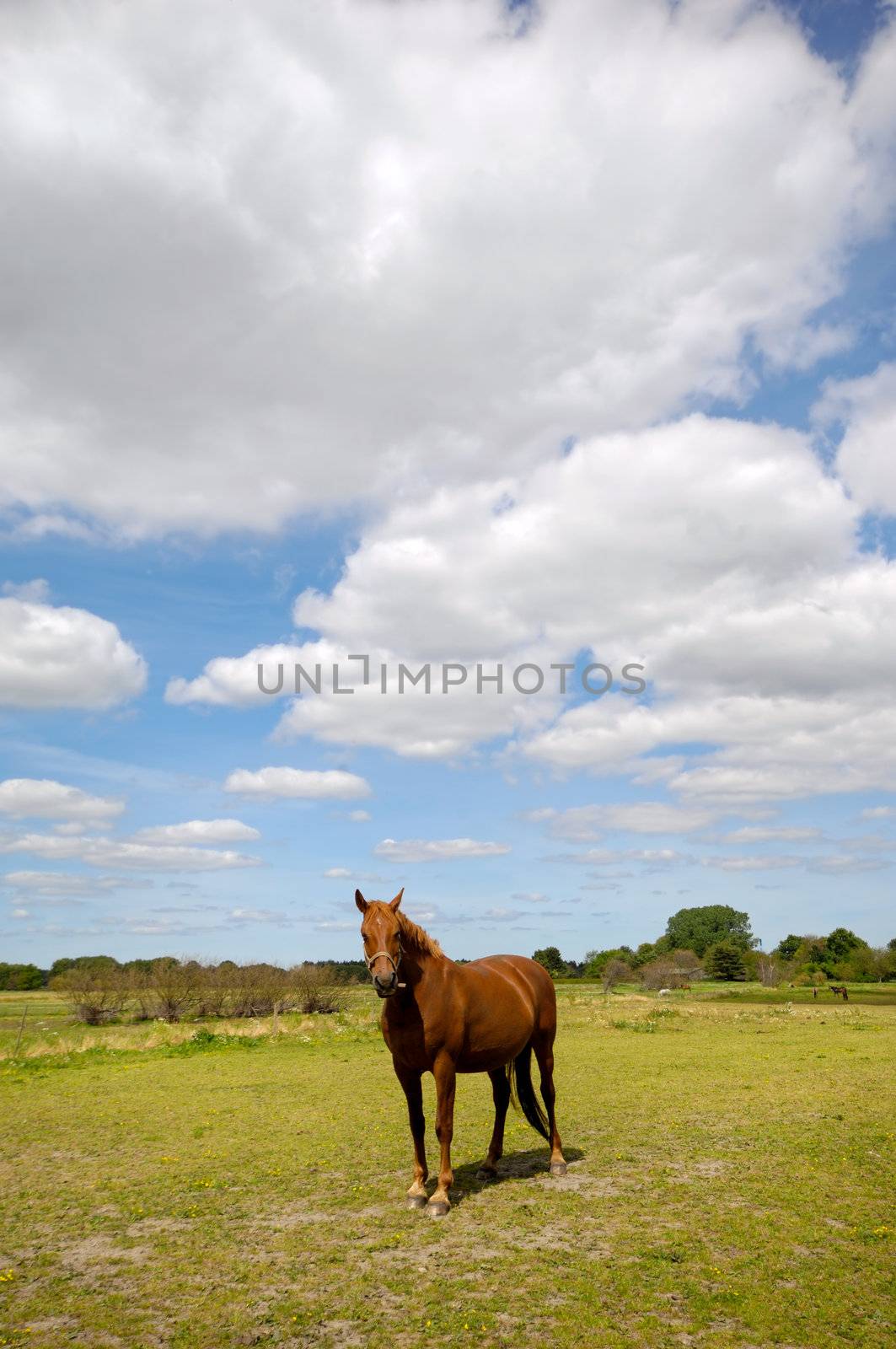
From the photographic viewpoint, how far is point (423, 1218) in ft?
25.5

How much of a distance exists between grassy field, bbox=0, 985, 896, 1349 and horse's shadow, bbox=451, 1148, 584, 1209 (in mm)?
60

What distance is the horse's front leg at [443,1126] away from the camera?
788 centimetres

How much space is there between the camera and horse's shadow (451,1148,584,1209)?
8712 millimetres

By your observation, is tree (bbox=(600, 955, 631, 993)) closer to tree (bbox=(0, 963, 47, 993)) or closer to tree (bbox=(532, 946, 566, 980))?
tree (bbox=(532, 946, 566, 980))

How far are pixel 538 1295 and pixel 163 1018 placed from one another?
3995 cm

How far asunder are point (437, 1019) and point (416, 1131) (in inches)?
53.5

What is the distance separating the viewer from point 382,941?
25.5 ft

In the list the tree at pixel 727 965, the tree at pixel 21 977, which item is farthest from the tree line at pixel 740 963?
the tree at pixel 21 977

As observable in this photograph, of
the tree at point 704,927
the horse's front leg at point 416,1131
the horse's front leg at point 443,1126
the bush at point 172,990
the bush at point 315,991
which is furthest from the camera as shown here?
the tree at point 704,927

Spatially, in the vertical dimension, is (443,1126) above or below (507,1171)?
above

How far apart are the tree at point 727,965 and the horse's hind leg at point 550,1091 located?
113 metres

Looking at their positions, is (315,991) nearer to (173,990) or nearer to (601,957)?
(173,990)

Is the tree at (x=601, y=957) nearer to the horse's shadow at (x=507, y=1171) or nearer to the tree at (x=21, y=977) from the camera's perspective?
the tree at (x=21, y=977)

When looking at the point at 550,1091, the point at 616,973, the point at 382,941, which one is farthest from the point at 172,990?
the point at 616,973
